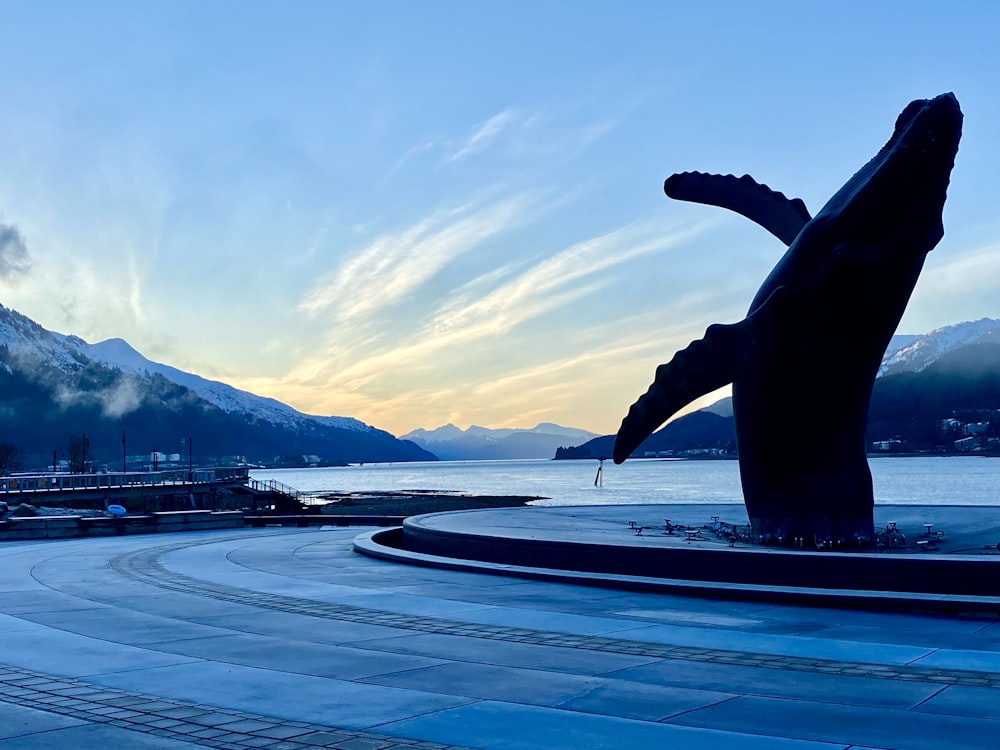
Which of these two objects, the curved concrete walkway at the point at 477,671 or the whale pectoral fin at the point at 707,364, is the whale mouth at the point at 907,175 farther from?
the curved concrete walkway at the point at 477,671

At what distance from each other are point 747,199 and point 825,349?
3824mm

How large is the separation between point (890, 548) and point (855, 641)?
228 inches

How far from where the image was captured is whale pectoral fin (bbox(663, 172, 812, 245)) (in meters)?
16.8

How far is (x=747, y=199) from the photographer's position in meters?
17.3

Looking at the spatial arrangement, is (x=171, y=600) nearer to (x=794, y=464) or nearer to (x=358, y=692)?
(x=358, y=692)

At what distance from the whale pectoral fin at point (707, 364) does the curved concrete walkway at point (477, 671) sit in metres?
2.57

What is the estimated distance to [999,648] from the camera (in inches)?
349

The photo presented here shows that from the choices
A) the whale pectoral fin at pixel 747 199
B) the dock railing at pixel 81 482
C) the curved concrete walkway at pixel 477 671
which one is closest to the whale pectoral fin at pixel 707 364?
the curved concrete walkway at pixel 477 671

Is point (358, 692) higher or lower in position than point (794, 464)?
lower

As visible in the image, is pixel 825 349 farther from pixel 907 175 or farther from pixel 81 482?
pixel 81 482

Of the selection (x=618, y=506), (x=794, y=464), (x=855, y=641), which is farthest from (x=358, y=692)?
(x=618, y=506)

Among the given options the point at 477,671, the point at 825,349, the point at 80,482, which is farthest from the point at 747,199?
the point at 80,482

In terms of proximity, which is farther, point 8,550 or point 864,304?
point 8,550

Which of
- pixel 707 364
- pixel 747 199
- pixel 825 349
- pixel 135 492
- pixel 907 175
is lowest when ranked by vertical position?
pixel 135 492
